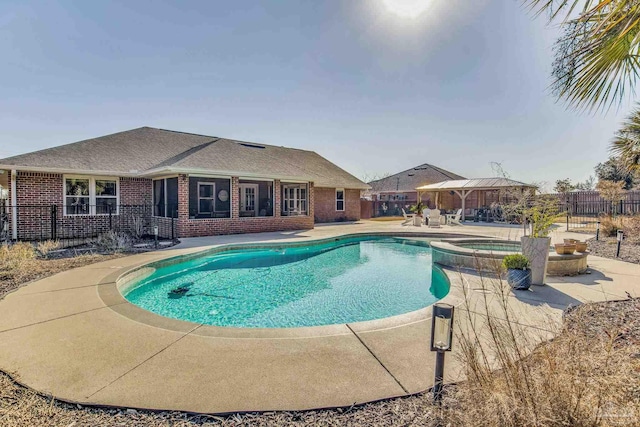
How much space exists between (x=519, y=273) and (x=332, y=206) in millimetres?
17110

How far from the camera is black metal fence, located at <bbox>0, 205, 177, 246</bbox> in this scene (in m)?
11.9

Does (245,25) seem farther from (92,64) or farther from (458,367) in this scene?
(458,367)

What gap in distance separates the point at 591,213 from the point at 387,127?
1734cm

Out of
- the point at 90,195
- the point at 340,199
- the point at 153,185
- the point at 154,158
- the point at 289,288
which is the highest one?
the point at 154,158

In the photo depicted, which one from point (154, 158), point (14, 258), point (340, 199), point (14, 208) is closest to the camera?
point (14, 258)

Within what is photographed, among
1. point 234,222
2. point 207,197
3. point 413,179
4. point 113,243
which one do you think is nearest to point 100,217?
point 113,243

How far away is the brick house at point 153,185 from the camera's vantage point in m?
12.2

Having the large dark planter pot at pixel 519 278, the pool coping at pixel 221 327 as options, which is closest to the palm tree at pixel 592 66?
the large dark planter pot at pixel 519 278

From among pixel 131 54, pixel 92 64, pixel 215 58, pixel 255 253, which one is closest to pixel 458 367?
pixel 255 253

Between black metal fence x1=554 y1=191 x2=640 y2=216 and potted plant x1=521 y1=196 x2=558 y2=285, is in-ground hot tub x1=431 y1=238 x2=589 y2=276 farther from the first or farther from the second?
black metal fence x1=554 y1=191 x2=640 y2=216

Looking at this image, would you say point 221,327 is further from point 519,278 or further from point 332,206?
point 332,206

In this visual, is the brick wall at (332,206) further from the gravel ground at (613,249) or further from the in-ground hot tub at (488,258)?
the gravel ground at (613,249)

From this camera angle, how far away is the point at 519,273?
→ 584 cm

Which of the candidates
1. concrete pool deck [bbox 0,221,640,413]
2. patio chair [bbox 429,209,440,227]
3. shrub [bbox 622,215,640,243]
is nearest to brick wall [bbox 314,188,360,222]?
patio chair [bbox 429,209,440,227]
